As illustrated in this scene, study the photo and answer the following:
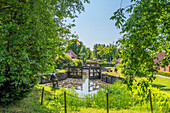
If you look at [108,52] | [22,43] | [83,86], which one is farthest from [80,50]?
[108,52]

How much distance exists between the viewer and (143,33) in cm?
295

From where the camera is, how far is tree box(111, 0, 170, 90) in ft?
8.85

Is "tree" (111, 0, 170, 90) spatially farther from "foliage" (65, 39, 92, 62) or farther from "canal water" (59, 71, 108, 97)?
"foliage" (65, 39, 92, 62)

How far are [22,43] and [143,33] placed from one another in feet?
13.5

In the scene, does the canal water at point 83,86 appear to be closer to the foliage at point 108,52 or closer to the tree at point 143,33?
the foliage at point 108,52

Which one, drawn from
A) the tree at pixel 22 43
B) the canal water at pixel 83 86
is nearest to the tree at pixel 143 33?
the tree at pixel 22 43

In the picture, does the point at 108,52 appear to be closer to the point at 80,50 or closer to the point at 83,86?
the point at 83,86

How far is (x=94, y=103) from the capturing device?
7.69 m

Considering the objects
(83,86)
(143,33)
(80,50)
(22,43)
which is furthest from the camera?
(80,50)

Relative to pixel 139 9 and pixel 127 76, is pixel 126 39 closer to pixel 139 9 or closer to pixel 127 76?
pixel 139 9

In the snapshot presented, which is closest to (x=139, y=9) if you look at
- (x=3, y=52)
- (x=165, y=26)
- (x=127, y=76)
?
(x=165, y=26)

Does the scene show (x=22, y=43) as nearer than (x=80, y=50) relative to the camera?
Yes

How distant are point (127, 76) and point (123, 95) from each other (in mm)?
6107

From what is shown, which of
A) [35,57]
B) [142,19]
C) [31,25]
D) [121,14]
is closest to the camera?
[142,19]
